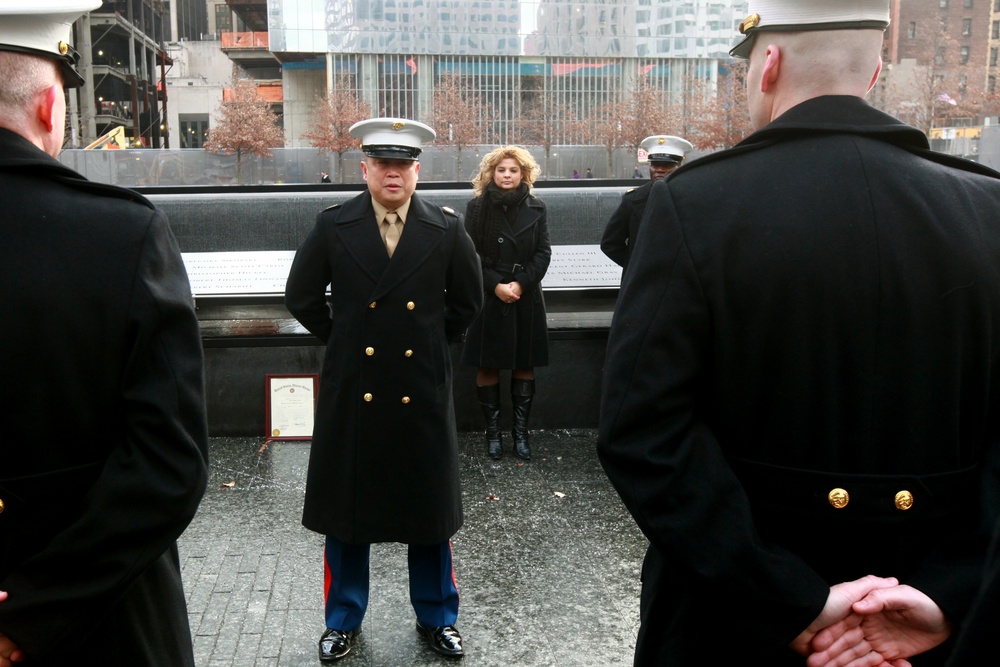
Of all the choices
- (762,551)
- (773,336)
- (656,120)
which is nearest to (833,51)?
(773,336)

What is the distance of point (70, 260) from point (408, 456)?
2215 mm

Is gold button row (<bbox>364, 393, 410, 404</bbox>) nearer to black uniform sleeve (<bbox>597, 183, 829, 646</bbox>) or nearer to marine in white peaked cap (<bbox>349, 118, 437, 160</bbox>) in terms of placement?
marine in white peaked cap (<bbox>349, 118, 437, 160</bbox>)

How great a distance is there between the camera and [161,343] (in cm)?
202

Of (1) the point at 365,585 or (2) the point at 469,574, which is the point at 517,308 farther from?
(1) the point at 365,585

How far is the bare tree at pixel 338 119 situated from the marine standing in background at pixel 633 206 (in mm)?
43686

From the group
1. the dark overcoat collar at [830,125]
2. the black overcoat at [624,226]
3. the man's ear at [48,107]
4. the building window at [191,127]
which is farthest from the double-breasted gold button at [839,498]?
the building window at [191,127]

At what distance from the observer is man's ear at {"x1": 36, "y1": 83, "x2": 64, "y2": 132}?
6.61ft

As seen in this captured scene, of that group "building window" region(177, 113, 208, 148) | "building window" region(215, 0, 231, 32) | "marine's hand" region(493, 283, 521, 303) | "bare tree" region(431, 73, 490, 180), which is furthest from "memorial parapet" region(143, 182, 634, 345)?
"building window" region(215, 0, 231, 32)

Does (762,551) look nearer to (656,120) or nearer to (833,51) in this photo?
(833,51)

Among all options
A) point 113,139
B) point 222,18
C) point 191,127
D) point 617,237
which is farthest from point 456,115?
point 617,237

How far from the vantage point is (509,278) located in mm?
6852

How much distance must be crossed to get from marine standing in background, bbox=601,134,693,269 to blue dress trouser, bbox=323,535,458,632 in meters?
3.46

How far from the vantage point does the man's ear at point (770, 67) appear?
1.89 meters

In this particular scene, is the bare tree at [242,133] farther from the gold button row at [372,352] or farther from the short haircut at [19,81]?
the short haircut at [19,81]
